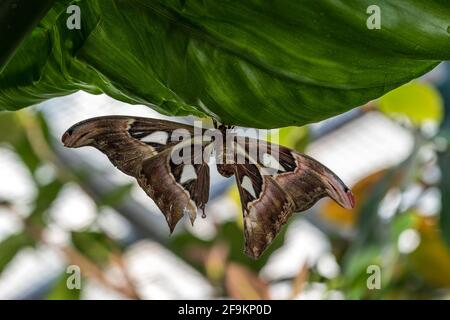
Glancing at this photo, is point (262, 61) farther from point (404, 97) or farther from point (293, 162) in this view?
point (404, 97)

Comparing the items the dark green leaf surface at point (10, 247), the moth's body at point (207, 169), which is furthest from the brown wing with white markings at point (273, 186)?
the dark green leaf surface at point (10, 247)

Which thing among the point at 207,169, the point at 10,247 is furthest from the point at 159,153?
the point at 10,247

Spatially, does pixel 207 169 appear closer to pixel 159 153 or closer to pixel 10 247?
pixel 159 153

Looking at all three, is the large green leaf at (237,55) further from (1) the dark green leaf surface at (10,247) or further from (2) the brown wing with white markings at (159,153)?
(1) the dark green leaf surface at (10,247)

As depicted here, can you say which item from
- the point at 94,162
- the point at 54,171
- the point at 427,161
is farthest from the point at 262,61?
the point at 94,162
